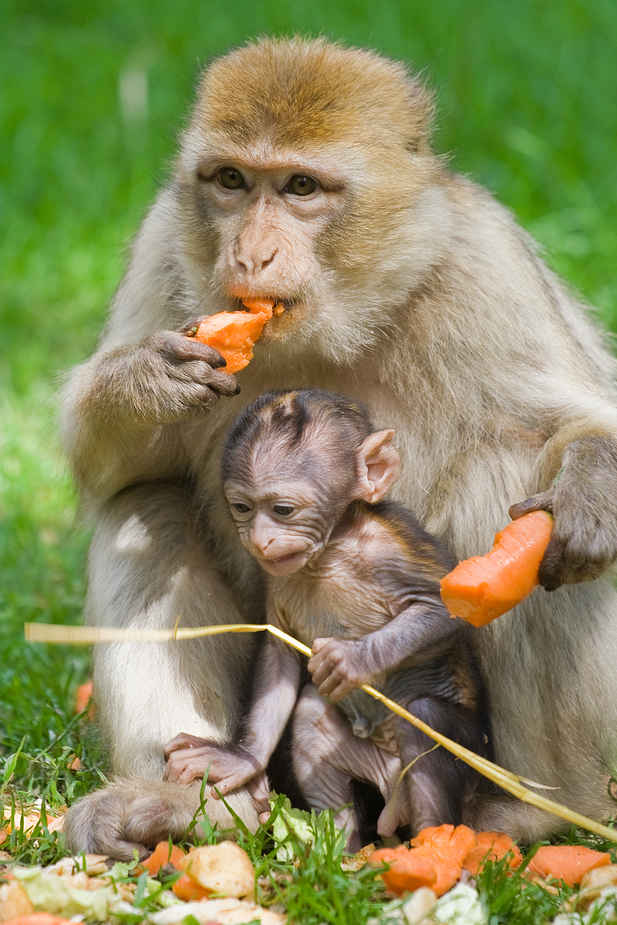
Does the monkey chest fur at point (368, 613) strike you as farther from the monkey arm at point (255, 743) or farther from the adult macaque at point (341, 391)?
the adult macaque at point (341, 391)

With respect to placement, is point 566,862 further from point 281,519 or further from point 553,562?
point 281,519

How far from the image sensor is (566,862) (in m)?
3.46

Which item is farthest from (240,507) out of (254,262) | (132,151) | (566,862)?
(132,151)

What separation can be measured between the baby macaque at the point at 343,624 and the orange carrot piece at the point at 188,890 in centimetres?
38

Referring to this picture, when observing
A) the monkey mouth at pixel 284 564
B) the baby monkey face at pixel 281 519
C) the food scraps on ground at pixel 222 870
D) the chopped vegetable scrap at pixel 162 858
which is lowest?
the chopped vegetable scrap at pixel 162 858

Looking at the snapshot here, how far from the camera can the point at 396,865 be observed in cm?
320

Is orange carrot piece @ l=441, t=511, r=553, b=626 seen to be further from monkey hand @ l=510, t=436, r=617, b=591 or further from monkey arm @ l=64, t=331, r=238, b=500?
monkey arm @ l=64, t=331, r=238, b=500

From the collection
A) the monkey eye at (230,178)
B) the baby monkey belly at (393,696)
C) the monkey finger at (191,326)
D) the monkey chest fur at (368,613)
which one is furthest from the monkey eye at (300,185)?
the baby monkey belly at (393,696)

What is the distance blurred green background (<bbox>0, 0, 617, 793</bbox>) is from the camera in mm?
6555

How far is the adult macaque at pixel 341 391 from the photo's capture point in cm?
365

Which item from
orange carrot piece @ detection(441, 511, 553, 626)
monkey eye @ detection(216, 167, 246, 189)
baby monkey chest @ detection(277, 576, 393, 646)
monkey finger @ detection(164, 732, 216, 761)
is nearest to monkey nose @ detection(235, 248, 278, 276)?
monkey eye @ detection(216, 167, 246, 189)

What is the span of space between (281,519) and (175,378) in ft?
1.82

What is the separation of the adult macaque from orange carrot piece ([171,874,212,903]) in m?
0.25

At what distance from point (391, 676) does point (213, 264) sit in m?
1.44
